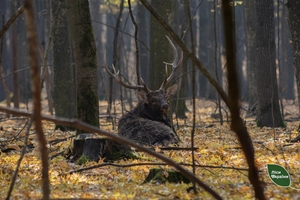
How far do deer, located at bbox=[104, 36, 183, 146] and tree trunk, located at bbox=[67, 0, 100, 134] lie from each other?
1.19m

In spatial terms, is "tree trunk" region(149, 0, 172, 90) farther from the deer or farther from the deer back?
the deer back

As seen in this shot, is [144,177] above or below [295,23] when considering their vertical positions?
below

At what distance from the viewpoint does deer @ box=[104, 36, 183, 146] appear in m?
9.55

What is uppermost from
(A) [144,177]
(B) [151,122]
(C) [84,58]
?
(C) [84,58]

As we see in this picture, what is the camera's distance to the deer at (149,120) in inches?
376

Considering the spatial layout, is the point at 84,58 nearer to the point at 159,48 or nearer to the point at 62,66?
the point at 159,48

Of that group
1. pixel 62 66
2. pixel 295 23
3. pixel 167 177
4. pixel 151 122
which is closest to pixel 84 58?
pixel 151 122

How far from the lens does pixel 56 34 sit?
14750 mm

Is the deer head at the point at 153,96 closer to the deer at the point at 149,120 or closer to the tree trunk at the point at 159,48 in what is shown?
the deer at the point at 149,120

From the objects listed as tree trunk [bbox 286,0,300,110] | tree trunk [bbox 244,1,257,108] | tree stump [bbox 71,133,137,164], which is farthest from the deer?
tree trunk [bbox 244,1,257,108]

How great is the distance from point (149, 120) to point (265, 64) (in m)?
4.99

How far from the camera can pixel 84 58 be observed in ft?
27.1

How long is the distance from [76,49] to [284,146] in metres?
3.98

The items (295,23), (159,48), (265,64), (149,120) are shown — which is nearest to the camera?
(295,23)
